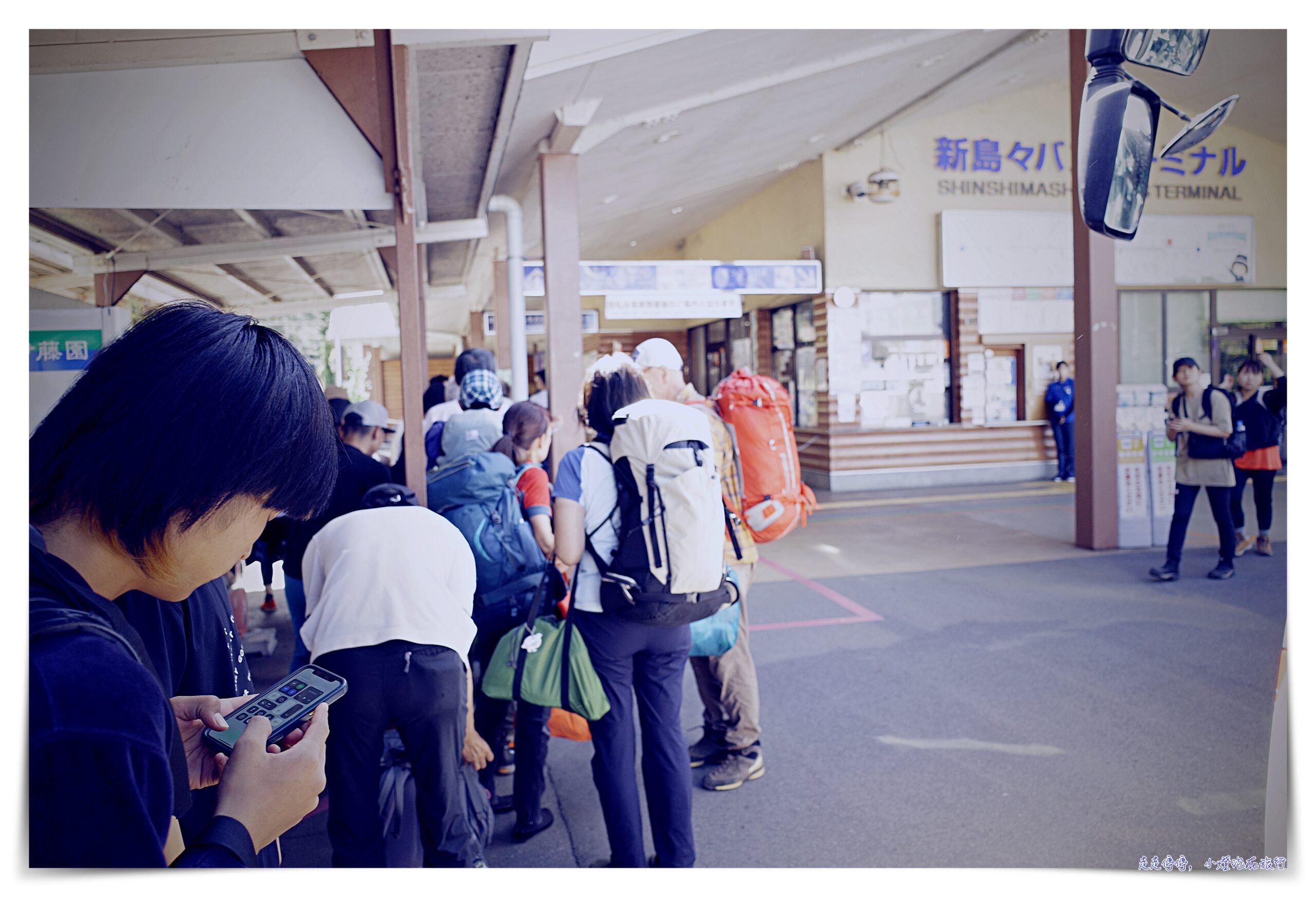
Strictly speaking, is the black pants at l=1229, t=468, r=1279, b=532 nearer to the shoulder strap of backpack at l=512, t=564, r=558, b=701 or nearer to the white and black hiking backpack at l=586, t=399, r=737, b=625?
the white and black hiking backpack at l=586, t=399, r=737, b=625

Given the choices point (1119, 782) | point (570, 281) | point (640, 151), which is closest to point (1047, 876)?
point (1119, 782)

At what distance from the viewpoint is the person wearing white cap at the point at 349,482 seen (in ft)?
10.1

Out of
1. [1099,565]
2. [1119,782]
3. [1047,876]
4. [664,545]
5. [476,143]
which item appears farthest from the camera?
[1099,565]

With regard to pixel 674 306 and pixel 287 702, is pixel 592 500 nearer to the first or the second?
pixel 287 702

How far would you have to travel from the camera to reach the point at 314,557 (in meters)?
2.26

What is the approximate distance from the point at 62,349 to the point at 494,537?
8.12 feet

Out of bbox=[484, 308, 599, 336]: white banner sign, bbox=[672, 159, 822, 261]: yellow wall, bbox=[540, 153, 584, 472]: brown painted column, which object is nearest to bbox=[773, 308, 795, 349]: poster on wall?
bbox=[672, 159, 822, 261]: yellow wall

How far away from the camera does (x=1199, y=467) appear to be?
6.15 m

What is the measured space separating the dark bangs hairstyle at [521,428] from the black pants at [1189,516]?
16.6ft

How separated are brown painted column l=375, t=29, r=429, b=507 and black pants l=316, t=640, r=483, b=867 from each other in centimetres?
96

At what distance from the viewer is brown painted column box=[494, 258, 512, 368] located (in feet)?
36.2

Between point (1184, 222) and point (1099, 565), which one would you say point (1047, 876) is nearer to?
point (1099, 565)

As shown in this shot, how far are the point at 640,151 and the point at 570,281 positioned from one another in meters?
2.16

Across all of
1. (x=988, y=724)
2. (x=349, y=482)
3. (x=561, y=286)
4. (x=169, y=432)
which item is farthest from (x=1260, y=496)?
(x=169, y=432)
